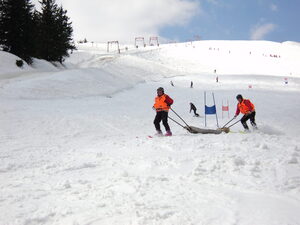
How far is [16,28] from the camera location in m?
31.0

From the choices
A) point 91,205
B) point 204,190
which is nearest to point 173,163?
point 204,190

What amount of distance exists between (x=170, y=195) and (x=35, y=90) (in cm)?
1756

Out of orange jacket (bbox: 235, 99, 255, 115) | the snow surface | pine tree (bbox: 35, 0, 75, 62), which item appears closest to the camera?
the snow surface

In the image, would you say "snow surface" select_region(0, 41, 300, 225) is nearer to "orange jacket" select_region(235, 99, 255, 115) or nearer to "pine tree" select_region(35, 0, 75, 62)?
"orange jacket" select_region(235, 99, 255, 115)

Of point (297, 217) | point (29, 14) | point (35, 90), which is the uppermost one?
point (29, 14)

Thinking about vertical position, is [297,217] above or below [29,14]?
below

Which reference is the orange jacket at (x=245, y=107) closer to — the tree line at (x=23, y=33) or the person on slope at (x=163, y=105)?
the person on slope at (x=163, y=105)

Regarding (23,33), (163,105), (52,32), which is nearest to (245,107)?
(163,105)

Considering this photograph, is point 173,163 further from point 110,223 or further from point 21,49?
point 21,49

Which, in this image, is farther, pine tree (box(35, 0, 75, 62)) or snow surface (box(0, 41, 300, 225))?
pine tree (box(35, 0, 75, 62))

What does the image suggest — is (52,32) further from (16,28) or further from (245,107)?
(245,107)

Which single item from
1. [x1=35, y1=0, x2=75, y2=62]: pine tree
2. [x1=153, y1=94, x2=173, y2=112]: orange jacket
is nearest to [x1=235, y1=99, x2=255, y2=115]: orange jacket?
[x1=153, y1=94, x2=173, y2=112]: orange jacket

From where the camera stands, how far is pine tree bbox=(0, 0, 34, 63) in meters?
30.9

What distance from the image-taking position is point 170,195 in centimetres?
443
